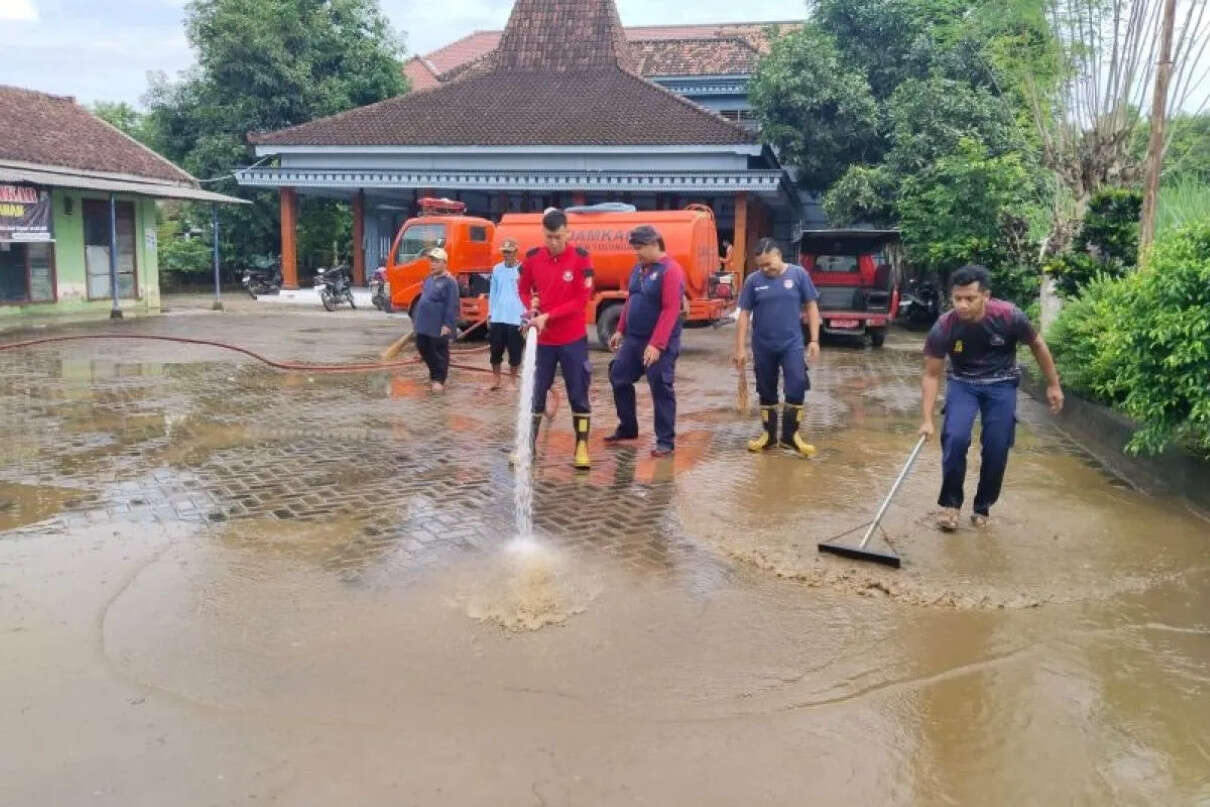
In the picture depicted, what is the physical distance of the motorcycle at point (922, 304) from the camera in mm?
20812

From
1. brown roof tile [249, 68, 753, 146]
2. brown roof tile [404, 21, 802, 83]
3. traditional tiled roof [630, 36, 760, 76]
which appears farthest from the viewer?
brown roof tile [404, 21, 802, 83]

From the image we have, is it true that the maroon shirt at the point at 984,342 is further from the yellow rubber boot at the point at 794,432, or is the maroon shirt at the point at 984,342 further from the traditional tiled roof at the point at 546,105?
the traditional tiled roof at the point at 546,105

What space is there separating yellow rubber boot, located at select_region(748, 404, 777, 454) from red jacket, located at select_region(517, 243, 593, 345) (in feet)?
5.64

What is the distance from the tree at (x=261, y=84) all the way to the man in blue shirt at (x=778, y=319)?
23701mm

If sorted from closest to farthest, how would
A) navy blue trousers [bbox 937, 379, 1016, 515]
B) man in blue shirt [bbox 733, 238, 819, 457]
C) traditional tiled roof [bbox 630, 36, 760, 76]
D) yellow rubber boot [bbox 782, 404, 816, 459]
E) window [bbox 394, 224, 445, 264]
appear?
navy blue trousers [bbox 937, 379, 1016, 515]
man in blue shirt [bbox 733, 238, 819, 457]
yellow rubber boot [bbox 782, 404, 816, 459]
window [bbox 394, 224, 445, 264]
traditional tiled roof [bbox 630, 36, 760, 76]

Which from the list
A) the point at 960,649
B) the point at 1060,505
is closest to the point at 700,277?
the point at 1060,505

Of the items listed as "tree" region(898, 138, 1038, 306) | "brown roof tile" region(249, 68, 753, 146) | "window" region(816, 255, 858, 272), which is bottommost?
"window" region(816, 255, 858, 272)

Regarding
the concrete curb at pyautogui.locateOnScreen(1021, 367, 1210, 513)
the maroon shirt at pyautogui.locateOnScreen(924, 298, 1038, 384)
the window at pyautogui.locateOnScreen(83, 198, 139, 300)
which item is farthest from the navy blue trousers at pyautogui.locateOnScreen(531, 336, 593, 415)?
the window at pyautogui.locateOnScreen(83, 198, 139, 300)

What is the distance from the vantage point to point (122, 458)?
7.01m

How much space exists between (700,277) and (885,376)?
3.23 metres

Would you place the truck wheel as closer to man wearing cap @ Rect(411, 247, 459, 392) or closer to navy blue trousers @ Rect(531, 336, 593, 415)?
man wearing cap @ Rect(411, 247, 459, 392)

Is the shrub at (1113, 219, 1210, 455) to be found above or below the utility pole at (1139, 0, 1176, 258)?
below

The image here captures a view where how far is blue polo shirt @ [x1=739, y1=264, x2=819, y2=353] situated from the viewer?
23.5ft

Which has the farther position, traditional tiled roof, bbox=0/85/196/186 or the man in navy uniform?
traditional tiled roof, bbox=0/85/196/186
